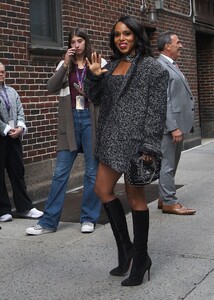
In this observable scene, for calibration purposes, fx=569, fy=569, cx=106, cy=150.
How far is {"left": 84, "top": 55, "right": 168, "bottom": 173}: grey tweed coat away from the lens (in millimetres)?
3932

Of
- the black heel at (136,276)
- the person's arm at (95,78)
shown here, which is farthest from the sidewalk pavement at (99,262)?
the person's arm at (95,78)

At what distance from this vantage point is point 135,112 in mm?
3939

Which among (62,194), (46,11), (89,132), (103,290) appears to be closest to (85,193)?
(62,194)

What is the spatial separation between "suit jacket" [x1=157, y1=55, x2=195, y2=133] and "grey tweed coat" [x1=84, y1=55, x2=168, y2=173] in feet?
7.03

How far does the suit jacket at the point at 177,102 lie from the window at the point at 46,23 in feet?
7.08

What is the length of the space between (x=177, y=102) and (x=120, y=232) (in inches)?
92.8

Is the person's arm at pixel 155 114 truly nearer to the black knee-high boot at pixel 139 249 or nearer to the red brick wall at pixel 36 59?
the black knee-high boot at pixel 139 249

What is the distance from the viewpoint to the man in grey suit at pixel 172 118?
6160 mm

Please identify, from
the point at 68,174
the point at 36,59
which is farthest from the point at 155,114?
the point at 36,59

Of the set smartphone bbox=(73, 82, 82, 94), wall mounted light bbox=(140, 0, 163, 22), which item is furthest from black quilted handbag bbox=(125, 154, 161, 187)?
wall mounted light bbox=(140, 0, 163, 22)

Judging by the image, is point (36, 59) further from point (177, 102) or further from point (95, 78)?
point (95, 78)

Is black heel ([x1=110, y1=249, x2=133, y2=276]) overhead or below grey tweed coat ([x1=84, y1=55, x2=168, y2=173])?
below

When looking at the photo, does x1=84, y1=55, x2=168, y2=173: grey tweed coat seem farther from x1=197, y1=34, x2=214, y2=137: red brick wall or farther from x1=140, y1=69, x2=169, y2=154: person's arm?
x1=197, y1=34, x2=214, y2=137: red brick wall

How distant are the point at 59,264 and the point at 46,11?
441 cm
